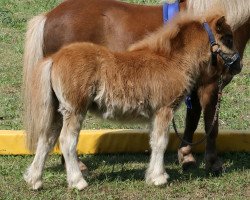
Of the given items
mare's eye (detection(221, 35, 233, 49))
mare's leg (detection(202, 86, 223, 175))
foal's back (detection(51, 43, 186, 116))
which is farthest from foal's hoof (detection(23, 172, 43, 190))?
mare's eye (detection(221, 35, 233, 49))

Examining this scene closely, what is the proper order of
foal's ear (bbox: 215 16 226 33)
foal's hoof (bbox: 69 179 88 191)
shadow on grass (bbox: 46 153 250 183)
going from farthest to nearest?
shadow on grass (bbox: 46 153 250 183) → foal's ear (bbox: 215 16 226 33) → foal's hoof (bbox: 69 179 88 191)

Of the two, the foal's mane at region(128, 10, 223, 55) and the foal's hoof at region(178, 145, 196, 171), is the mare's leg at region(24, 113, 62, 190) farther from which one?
the foal's hoof at region(178, 145, 196, 171)

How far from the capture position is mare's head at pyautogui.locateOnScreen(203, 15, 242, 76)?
6184 millimetres

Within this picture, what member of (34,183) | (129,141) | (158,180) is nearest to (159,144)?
(158,180)

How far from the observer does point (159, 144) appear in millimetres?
5996

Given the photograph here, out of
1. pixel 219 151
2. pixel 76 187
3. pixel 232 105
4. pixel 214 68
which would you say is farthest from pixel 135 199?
pixel 232 105

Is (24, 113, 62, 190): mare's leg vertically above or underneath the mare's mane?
underneath

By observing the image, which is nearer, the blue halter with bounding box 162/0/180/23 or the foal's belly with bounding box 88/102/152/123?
the foal's belly with bounding box 88/102/152/123

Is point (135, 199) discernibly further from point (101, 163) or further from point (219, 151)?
point (219, 151)

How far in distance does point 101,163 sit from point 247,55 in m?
5.83

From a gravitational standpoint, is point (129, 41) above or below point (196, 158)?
above

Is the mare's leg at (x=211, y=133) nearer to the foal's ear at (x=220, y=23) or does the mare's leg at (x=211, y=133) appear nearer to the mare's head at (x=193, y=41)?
the mare's head at (x=193, y=41)

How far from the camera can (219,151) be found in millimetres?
7484

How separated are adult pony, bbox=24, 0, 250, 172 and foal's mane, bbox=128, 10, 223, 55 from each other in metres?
0.45
